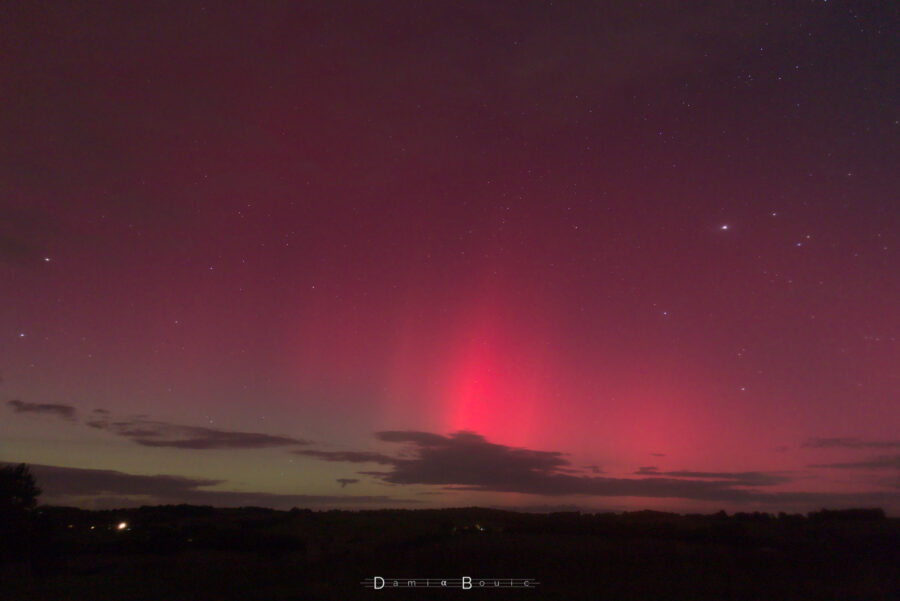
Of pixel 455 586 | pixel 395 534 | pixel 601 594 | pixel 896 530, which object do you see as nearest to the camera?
pixel 601 594

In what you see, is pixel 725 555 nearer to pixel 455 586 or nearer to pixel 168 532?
pixel 455 586

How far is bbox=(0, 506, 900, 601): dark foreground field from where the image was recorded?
22797 millimetres

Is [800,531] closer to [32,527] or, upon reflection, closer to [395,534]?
[395,534]

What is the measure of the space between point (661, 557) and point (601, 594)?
1017 centimetres

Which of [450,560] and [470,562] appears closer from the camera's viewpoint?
[470,562]

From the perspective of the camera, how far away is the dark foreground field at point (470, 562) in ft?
74.8

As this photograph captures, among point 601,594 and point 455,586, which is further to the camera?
point 455,586

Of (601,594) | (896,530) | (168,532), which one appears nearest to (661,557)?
(601,594)

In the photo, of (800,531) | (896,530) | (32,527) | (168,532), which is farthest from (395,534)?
(896,530)

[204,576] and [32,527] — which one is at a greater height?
[32,527]

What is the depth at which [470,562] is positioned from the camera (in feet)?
97.6

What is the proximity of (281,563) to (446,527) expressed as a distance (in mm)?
18657

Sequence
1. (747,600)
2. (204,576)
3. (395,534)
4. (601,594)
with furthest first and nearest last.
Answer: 1. (395,534)
2. (204,576)
3. (601,594)
4. (747,600)

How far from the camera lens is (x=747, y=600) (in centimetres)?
2081
